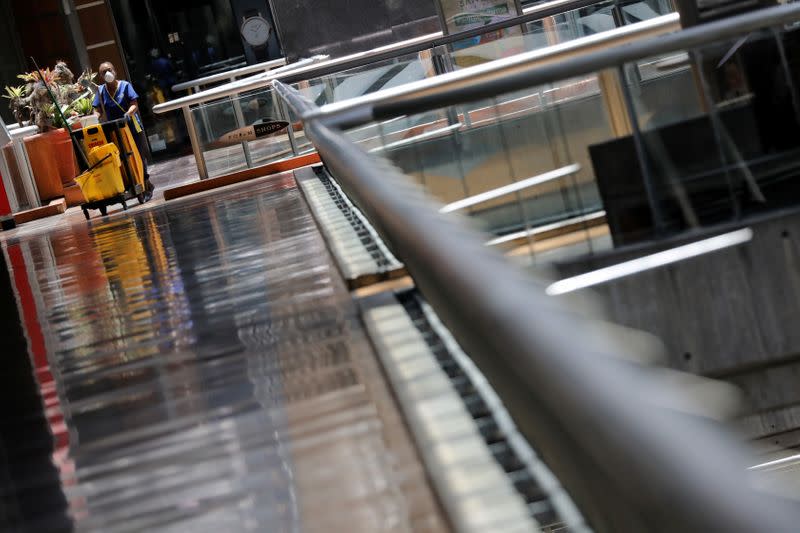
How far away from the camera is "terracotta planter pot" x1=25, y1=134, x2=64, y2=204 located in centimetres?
1449

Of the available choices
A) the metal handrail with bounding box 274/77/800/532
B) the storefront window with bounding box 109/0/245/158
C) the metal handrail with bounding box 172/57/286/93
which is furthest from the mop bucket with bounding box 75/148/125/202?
the storefront window with bounding box 109/0/245/158

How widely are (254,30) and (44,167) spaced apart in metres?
9.98

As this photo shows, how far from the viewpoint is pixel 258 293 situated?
4.59 meters

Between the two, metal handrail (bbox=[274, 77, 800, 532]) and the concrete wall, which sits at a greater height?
metal handrail (bbox=[274, 77, 800, 532])

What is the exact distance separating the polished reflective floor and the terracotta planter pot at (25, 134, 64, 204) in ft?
28.6

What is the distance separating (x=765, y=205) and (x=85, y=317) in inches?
137

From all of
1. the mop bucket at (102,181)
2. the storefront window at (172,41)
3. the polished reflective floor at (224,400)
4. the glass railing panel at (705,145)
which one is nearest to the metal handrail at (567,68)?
the polished reflective floor at (224,400)

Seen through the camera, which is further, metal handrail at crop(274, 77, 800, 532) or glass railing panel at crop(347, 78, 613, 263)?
glass railing panel at crop(347, 78, 613, 263)

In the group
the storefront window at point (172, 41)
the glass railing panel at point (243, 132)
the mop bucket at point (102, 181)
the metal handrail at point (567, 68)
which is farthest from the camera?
the storefront window at point (172, 41)

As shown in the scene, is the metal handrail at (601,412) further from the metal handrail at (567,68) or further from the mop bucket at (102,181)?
the mop bucket at (102,181)

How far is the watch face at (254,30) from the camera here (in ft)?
78.6

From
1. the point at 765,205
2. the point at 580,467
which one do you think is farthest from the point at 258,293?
the point at 580,467

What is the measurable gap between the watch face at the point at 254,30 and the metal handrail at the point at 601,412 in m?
22.9

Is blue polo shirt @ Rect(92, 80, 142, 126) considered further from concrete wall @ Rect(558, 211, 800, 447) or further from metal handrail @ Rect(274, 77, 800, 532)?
metal handrail @ Rect(274, 77, 800, 532)
